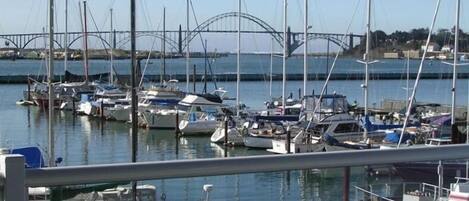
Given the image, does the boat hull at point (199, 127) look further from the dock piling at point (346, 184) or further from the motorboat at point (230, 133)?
the dock piling at point (346, 184)

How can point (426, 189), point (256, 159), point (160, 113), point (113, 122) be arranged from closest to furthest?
point (256, 159) < point (426, 189) < point (160, 113) < point (113, 122)

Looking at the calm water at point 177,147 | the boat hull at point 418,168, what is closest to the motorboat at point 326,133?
the calm water at point 177,147

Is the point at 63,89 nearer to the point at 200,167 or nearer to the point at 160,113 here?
the point at 160,113

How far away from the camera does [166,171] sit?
166 inches

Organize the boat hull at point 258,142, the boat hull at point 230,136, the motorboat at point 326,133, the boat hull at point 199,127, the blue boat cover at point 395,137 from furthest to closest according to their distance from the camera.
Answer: the boat hull at point 199,127 < the boat hull at point 230,136 < the boat hull at point 258,142 < the motorboat at point 326,133 < the blue boat cover at point 395,137

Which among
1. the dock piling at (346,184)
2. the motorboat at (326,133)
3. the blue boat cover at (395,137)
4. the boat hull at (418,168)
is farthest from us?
the motorboat at (326,133)

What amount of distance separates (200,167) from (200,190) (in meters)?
0.55

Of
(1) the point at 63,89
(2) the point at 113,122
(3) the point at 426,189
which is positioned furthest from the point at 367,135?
(1) the point at 63,89

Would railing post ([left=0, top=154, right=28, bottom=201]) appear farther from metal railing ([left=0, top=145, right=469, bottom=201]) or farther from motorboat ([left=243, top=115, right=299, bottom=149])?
motorboat ([left=243, top=115, right=299, bottom=149])

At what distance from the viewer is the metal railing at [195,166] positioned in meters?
3.82

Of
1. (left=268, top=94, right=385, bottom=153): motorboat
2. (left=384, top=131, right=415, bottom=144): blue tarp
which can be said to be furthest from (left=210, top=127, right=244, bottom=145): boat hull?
(left=384, top=131, right=415, bottom=144): blue tarp

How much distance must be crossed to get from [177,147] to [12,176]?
4390 cm

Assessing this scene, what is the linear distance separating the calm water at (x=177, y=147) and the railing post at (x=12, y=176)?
84 cm

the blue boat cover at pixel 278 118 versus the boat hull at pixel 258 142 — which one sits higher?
the blue boat cover at pixel 278 118
